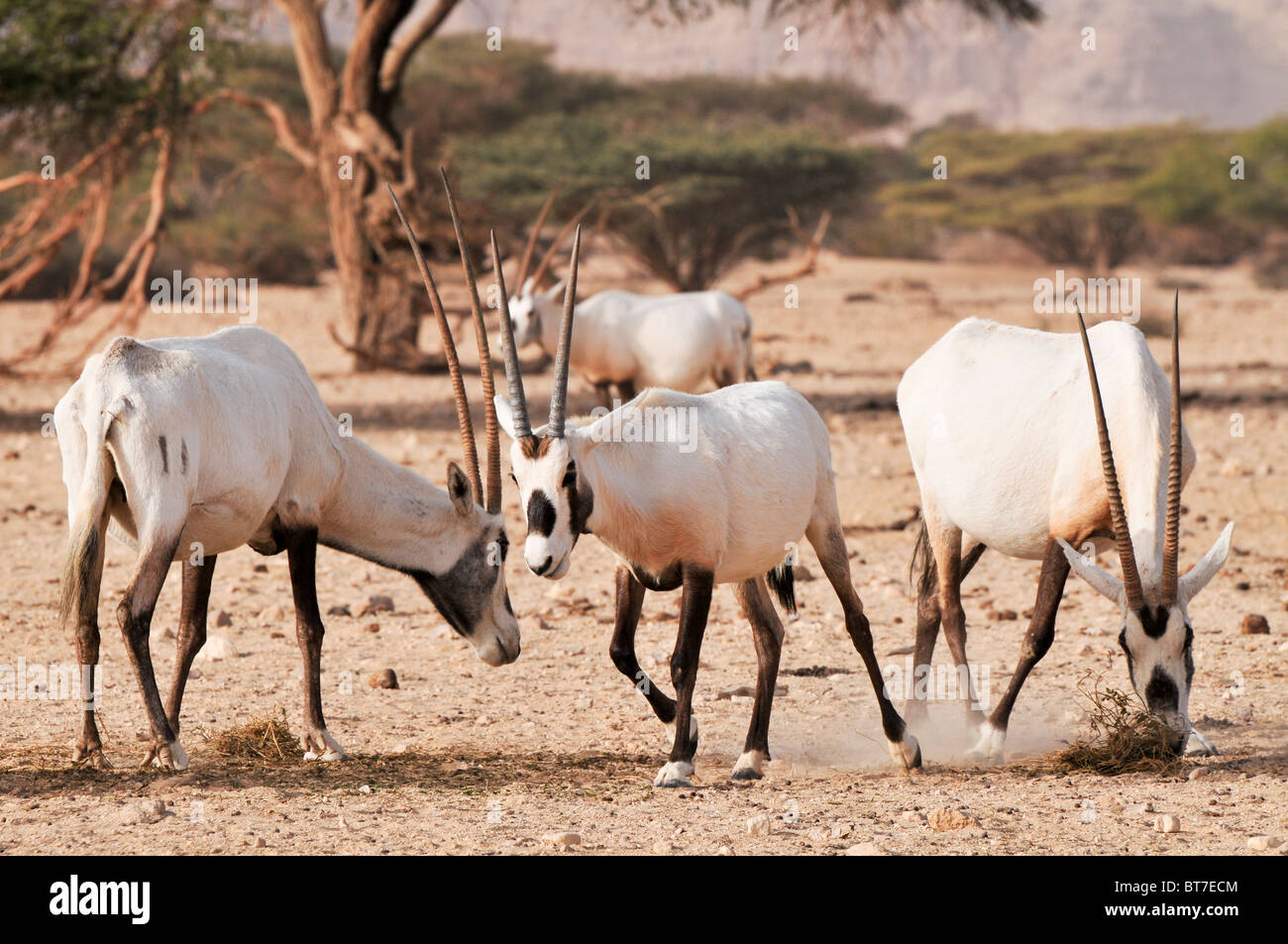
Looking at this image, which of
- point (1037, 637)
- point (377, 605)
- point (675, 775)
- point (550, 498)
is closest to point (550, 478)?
point (550, 498)

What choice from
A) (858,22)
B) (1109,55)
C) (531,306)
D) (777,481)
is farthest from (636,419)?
(1109,55)

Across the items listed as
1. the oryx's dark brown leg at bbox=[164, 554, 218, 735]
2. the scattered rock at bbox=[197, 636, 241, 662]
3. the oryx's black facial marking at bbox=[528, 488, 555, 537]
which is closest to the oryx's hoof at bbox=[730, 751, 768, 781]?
the oryx's black facial marking at bbox=[528, 488, 555, 537]

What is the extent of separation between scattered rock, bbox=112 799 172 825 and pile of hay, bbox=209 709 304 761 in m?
0.82

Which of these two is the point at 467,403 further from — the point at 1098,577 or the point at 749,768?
the point at 1098,577

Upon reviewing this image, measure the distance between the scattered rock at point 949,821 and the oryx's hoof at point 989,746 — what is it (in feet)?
3.44

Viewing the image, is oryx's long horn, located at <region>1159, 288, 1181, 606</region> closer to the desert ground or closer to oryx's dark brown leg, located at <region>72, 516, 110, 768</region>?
the desert ground

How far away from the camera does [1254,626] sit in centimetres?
695

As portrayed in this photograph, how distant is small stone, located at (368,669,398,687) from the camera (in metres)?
6.24

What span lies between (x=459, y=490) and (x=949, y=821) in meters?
1.96

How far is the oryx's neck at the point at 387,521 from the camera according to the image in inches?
212

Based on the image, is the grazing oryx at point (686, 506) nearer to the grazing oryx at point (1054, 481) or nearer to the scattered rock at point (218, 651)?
the grazing oryx at point (1054, 481)

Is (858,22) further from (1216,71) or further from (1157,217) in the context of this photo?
(1216,71)

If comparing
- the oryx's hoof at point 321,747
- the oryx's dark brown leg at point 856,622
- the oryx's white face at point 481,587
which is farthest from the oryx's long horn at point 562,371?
the oryx's hoof at point 321,747
